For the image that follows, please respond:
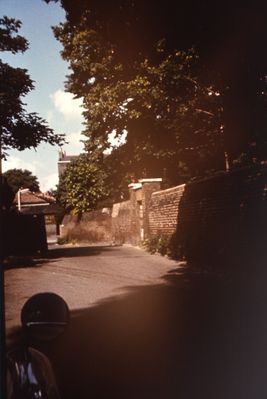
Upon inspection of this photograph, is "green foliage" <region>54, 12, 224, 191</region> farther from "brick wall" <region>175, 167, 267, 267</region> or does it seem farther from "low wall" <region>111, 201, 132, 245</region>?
"brick wall" <region>175, 167, 267, 267</region>

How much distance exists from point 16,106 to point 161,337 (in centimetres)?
527

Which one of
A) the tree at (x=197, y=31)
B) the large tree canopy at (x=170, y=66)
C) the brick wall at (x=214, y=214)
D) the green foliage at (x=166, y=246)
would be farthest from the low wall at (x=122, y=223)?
the tree at (x=197, y=31)

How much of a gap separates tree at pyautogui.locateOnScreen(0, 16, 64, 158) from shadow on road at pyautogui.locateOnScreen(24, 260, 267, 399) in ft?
6.85

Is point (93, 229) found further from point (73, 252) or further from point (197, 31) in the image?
point (197, 31)

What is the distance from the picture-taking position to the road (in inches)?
155

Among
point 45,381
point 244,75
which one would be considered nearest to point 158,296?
point 244,75

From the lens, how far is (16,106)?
839 cm

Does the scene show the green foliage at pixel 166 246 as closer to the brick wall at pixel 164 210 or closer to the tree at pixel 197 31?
the brick wall at pixel 164 210

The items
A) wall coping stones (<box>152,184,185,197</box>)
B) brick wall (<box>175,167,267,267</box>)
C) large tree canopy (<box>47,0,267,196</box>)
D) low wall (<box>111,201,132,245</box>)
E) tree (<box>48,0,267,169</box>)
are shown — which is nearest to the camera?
tree (<box>48,0,267,169</box>)

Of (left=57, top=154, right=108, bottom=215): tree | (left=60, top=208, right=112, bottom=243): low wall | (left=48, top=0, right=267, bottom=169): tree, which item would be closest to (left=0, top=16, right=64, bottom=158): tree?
(left=48, top=0, right=267, bottom=169): tree

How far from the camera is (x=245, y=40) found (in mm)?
5551

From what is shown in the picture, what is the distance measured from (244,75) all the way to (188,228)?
8.18m

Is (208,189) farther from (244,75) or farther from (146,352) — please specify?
(146,352)

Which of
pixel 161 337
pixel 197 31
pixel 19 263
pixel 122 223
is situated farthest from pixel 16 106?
pixel 122 223
